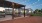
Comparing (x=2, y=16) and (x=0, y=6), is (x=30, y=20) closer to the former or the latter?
(x=2, y=16)

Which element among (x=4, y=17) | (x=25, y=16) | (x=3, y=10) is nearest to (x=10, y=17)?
(x=4, y=17)

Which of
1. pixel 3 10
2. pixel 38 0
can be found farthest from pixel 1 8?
pixel 38 0

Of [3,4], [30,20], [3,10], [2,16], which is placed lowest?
[30,20]

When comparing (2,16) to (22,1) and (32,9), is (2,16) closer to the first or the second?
(22,1)

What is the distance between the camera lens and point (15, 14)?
5.76 ft

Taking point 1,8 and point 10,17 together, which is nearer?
point 1,8

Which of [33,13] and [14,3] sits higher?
[14,3]

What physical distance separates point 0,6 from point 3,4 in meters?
0.08

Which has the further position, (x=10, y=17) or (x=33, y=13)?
(x=10, y=17)

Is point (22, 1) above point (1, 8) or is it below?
above

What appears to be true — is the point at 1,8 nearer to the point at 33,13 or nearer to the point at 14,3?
the point at 14,3

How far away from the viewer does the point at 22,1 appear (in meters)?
1.74

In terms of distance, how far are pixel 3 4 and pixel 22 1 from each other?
46 centimetres

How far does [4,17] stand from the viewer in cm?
174
